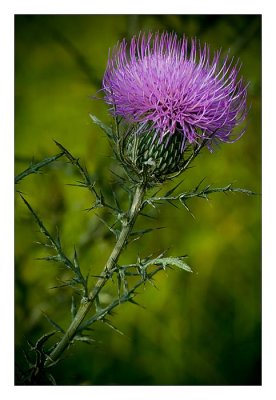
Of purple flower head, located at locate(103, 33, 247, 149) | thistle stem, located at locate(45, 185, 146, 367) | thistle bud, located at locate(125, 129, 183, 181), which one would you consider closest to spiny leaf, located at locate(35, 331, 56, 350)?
thistle stem, located at locate(45, 185, 146, 367)

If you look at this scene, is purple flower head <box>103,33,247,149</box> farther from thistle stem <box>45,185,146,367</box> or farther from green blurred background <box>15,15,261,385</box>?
green blurred background <box>15,15,261,385</box>

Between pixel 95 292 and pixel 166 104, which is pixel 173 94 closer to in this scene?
pixel 166 104

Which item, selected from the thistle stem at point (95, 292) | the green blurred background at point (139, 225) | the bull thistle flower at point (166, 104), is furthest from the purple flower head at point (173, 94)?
the green blurred background at point (139, 225)

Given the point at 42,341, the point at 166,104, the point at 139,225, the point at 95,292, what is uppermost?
the point at 166,104

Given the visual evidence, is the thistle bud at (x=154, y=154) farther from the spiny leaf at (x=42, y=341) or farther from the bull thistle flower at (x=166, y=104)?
the spiny leaf at (x=42, y=341)

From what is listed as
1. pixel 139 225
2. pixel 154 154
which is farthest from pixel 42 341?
pixel 139 225

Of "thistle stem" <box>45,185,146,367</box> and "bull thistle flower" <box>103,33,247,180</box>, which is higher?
"bull thistle flower" <box>103,33,247,180</box>
